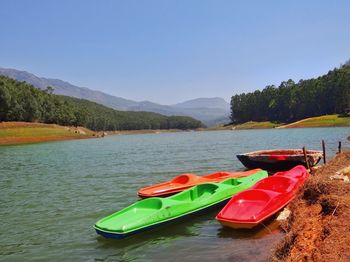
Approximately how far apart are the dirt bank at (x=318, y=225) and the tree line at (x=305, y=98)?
133m

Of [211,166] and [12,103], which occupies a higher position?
[12,103]

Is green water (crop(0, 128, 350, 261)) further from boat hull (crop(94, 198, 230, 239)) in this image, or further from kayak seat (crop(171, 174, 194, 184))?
kayak seat (crop(171, 174, 194, 184))

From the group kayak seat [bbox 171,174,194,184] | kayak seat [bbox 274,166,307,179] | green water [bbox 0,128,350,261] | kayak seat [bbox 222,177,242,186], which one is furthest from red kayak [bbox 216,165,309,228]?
kayak seat [bbox 171,174,194,184]

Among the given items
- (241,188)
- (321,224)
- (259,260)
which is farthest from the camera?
(241,188)

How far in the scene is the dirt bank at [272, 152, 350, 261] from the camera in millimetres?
8326

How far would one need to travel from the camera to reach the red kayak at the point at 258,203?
1230cm

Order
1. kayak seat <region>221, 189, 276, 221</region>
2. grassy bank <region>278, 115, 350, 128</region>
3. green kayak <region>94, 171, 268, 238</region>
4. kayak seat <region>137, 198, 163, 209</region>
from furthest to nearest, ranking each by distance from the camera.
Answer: grassy bank <region>278, 115, 350, 128</region> → kayak seat <region>137, 198, 163, 209</region> → kayak seat <region>221, 189, 276, 221</region> → green kayak <region>94, 171, 268, 238</region>

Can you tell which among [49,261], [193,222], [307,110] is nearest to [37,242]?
[49,261]

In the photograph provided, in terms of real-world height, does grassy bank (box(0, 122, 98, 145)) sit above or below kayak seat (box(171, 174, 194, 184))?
above

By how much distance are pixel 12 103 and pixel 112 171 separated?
89.4 m

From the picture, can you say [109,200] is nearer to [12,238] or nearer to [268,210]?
[12,238]

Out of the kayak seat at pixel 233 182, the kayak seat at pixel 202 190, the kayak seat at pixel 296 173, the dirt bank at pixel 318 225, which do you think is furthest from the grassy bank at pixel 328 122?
the dirt bank at pixel 318 225

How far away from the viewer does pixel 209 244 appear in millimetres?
11664

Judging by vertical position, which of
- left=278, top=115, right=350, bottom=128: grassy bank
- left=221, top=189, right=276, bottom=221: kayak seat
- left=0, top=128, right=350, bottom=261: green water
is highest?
left=278, top=115, right=350, bottom=128: grassy bank
